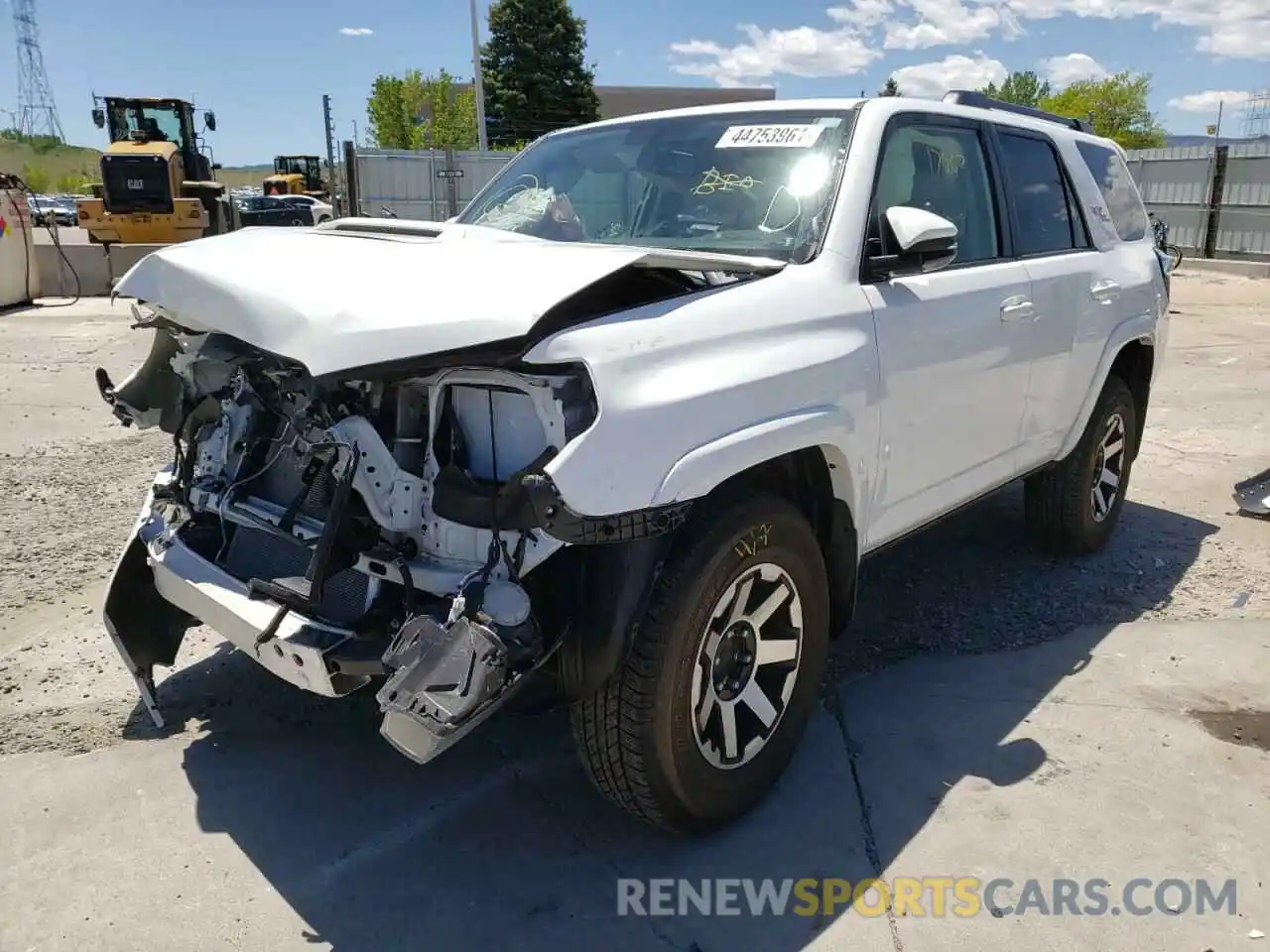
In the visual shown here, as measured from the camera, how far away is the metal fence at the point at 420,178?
18250 mm

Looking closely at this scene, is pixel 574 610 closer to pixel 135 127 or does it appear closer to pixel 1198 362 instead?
pixel 1198 362

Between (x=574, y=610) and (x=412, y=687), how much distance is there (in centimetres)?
43

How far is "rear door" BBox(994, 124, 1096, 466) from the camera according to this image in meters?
4.01

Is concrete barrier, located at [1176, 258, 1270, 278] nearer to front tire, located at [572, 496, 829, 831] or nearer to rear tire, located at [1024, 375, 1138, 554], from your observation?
rear tire, located at [1024, 375, 1138, 554]

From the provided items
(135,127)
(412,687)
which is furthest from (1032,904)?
(135,127)

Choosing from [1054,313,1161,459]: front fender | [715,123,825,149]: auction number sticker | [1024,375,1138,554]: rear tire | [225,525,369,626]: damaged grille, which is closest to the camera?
[225,525,369,626]: damaged grille

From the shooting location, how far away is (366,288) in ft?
8.13

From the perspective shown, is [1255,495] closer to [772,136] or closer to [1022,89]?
[772,136]

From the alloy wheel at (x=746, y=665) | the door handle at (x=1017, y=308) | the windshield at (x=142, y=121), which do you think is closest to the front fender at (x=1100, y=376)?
the door handle at (x=1017, y=308)

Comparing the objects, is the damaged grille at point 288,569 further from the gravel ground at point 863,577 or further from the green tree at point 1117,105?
the green tree at point 1117,105

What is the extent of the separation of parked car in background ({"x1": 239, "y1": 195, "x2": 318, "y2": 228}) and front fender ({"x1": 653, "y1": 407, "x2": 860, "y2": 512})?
28933mm

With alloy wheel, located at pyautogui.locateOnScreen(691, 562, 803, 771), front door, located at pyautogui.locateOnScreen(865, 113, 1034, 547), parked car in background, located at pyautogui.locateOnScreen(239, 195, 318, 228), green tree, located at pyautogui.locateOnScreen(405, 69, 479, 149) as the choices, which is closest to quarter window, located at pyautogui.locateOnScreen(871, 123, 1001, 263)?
front door, located at pyautogui.locateOnScreen(865, 113, 1034, 547)

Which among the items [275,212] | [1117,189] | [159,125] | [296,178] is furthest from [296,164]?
[1117,189]

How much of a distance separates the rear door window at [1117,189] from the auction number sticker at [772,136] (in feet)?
6.69
